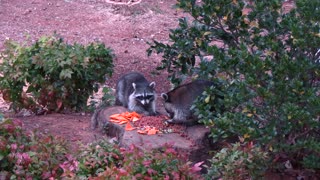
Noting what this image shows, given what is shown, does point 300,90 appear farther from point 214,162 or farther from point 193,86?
point 193,86

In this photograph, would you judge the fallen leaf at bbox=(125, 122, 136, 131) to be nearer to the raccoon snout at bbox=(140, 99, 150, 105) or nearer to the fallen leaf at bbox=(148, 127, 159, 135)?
the fallen leaf at bbox=(148, 127, 159, 135)

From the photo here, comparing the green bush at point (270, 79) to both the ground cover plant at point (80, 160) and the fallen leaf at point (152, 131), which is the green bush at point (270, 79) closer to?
the ground cover plant at point (80, 160)

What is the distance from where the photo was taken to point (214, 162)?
18.6 feet

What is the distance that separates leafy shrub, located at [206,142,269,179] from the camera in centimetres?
556

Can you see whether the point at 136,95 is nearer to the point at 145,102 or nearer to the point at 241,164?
the point at 145,102

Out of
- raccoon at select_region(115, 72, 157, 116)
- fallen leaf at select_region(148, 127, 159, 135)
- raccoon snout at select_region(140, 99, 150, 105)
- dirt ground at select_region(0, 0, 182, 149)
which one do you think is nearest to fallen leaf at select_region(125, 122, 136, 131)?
fallen leaf at select_region(148, 127, 159, 135)

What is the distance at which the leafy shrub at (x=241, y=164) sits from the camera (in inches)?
219

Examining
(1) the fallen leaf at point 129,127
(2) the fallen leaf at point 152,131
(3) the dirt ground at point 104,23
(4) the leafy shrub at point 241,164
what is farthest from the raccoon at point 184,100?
(3) the dirt ground at point 104,23

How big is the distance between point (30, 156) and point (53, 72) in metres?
2.71

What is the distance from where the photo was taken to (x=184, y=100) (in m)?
7.67

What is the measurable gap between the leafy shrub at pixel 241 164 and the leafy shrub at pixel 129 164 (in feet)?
1.15

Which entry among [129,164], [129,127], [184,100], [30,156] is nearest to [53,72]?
[129,127]

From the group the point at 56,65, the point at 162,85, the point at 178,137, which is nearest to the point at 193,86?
the point at 178,137

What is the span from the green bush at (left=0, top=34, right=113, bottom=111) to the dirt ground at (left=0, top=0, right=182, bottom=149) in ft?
9.06
